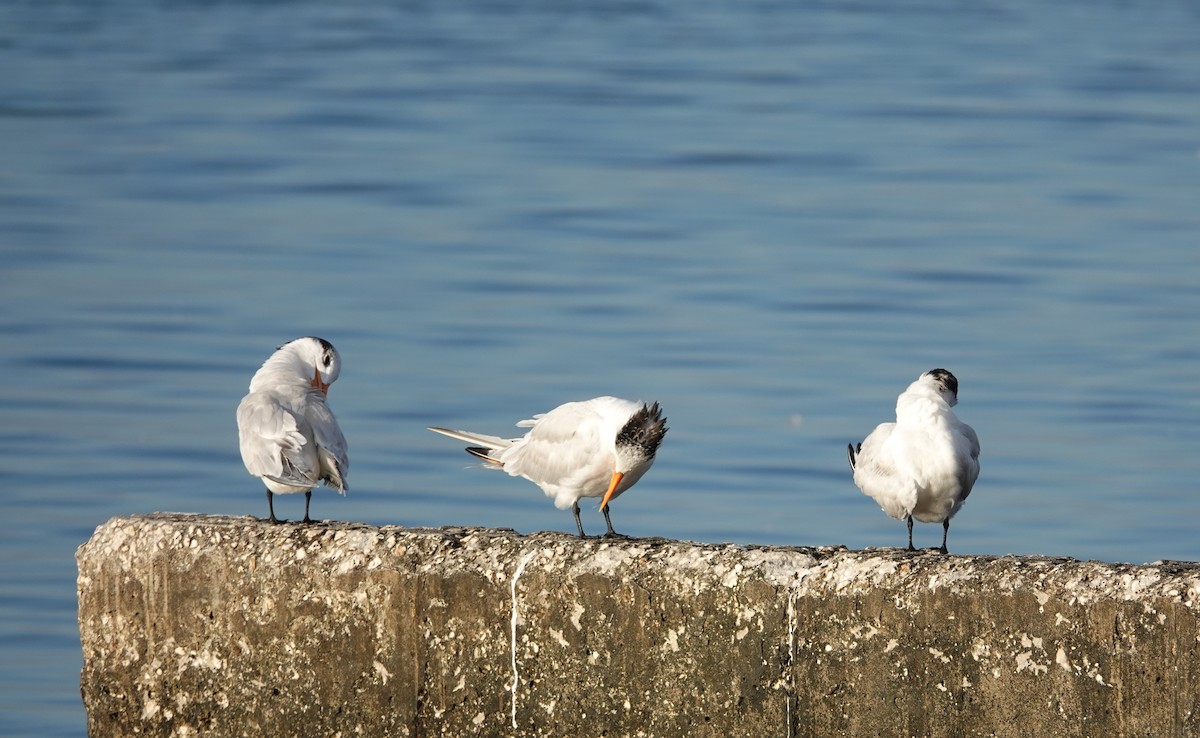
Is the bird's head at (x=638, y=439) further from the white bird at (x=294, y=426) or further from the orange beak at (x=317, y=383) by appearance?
the orange beak at (x=317, y=383)

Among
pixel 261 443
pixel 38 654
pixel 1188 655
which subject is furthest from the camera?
pixel 38 654

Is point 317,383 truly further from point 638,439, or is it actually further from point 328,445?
point 638,439

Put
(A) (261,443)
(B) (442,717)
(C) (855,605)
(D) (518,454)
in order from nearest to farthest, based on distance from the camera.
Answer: (C) (855,605) → (B) (442,717) → (A) (261,443) → (D) (518,454)

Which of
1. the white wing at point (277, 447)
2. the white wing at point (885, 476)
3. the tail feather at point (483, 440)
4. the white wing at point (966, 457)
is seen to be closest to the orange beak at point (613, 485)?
the tail feather at point (483, 440)

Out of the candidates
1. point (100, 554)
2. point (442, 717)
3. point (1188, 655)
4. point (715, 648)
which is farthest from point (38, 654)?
point (1188, 655)

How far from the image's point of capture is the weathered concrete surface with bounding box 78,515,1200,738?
15.4 ft

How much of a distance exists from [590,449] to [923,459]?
1.01 meters

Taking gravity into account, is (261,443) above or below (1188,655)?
above

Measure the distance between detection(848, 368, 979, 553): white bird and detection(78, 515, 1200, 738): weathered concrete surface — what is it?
2.01 ft

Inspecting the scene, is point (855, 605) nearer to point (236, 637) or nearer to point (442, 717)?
point (442, 717)

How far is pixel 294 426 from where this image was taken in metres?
5.67

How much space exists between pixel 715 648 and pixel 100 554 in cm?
181

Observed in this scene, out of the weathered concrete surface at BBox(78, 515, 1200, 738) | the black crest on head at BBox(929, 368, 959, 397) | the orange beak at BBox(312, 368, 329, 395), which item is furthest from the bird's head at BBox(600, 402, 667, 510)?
the orange beak at BBox(312, 368, 329, 395)

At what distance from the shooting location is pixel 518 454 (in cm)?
618
